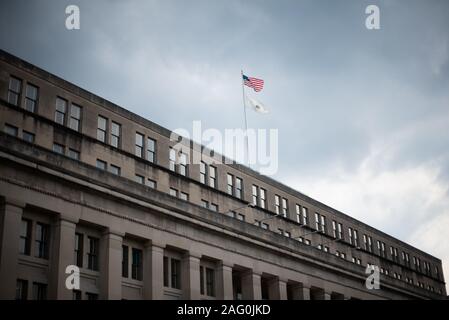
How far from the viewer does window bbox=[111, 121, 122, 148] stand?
49.4 metres

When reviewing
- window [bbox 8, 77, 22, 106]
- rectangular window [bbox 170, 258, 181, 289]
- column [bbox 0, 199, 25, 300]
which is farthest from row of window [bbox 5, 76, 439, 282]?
column [bbox 0, 199, 25, 300]

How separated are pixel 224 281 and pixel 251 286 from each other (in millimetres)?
3135

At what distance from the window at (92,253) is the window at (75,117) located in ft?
37.7

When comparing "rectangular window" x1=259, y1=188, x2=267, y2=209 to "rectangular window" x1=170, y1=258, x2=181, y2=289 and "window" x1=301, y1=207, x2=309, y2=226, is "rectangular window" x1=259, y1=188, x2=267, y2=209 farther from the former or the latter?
"rectangular window" x1=170, y1=258, x2=181, y2=289

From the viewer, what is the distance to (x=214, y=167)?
58.0 meters

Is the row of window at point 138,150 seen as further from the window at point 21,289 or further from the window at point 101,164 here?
the window at point 21,289

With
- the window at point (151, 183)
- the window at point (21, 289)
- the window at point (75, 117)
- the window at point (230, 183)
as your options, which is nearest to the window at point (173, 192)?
the window at point (151, 183)

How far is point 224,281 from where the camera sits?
44.7m

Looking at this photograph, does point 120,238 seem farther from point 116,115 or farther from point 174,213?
point 116,115

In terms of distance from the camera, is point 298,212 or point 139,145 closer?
point 139,145

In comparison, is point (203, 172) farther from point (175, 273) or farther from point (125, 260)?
point (125, 260)

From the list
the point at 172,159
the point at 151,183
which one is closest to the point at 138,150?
the point at 151,183

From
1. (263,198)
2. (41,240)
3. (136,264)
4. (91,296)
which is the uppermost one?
(263,198)

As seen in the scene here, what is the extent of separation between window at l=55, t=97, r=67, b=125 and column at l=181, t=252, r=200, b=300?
1376 cm
